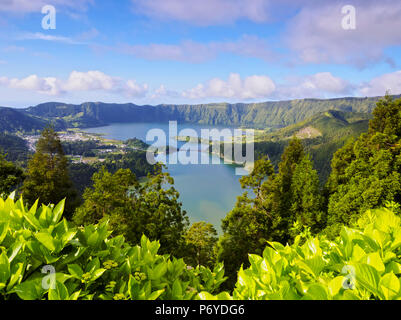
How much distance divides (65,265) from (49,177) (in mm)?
16967

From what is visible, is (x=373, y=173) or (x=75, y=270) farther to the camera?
(x=373, y=173)

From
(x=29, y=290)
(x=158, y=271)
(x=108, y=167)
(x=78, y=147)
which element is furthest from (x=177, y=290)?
(x=78, y=147)

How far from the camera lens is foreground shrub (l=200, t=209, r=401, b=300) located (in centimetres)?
134

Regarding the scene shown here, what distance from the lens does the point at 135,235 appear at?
32.9ft

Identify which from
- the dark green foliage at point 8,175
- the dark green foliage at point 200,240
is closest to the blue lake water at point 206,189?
the dark green foliage at point 200,240

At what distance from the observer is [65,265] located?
5.42ft

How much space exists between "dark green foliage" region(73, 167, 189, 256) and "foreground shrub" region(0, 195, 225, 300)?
26.7 ft

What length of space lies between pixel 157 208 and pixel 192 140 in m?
122

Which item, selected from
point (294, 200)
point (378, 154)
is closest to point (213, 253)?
point (294, 200)

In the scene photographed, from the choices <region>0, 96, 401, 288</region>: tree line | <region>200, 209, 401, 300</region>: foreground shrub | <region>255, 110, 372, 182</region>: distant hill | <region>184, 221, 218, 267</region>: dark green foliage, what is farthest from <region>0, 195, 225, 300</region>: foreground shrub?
<region>255, 110, 372, 182</region>: distant hill

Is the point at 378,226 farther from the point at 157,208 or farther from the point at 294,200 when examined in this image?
the point at 294,200

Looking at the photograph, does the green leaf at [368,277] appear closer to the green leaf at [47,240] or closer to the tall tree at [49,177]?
the green leaf at [47,240]

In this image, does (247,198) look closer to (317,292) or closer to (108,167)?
(317,292)

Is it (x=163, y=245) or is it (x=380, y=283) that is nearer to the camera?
(x=380, y=283)
